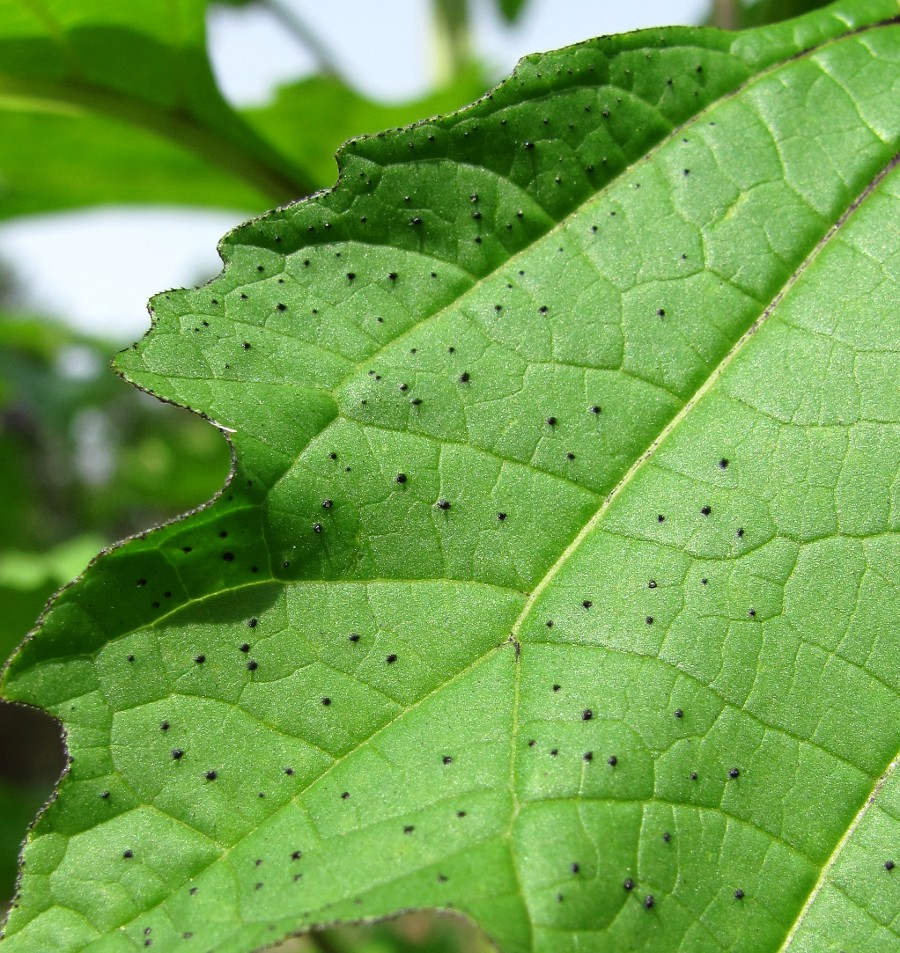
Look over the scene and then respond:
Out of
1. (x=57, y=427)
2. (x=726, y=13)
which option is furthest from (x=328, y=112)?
(x=57, y=427)

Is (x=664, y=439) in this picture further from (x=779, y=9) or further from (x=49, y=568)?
(x=49, y=568)

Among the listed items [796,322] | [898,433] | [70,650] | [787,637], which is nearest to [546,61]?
[796,322]

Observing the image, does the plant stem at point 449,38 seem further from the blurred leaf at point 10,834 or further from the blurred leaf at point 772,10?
the blurred leaf at point 10,834

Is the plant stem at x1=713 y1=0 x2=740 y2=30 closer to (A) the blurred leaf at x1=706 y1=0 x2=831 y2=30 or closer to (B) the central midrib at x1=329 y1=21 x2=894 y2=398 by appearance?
(A) the blurred leaf at x1=706 y1=0 x2=831 y2=30

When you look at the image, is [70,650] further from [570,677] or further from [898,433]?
[898,433]

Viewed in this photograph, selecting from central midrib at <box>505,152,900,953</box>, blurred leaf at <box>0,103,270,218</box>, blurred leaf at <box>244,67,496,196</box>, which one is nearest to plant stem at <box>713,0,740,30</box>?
central midrib at <box>505,152,900,953</box>
